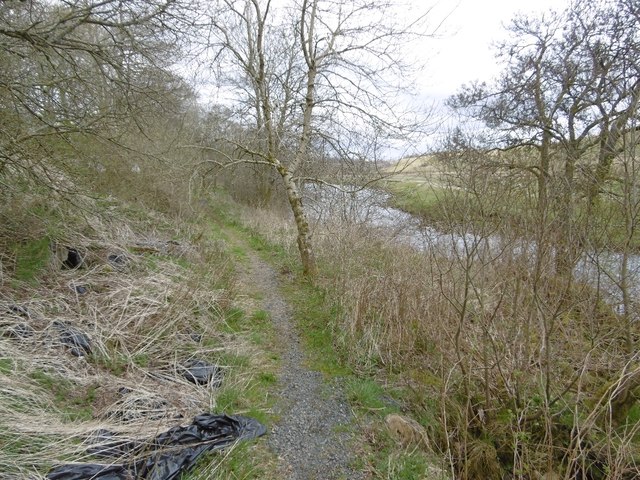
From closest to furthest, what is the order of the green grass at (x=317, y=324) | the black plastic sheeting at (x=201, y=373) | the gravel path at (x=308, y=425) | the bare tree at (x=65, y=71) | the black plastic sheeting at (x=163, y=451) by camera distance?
the black plastic sheeting at (x=163, y=451) → the gravel path at (x=308, y=425) → the black plastic sheeting at (x=201, y=373) → the bare tree at (x=65, y=71) → the green grass at (x=317, y=324)

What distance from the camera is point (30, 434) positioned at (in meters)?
2.26

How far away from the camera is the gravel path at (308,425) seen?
108 inches

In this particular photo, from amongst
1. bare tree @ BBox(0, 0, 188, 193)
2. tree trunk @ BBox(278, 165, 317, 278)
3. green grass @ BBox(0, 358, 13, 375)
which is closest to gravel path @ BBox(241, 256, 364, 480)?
green grass @ BBox(0, 358, 13, 375)

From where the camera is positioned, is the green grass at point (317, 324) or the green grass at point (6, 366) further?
the green grass at point (317, 324)

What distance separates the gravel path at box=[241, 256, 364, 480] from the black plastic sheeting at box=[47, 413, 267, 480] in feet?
1.27

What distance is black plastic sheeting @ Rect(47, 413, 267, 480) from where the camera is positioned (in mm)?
2127

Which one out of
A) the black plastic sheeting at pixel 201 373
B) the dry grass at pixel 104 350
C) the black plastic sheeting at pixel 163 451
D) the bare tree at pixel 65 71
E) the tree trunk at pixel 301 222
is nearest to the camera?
the black plastic sheeting at pixel 163 451

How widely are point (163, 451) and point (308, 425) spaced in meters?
1.33

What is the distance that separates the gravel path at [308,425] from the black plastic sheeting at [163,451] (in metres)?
0.39

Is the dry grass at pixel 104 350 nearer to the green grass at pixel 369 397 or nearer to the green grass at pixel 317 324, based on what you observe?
the green grass at pixel 317 324

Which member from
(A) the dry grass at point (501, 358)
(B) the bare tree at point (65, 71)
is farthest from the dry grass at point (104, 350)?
(A) the dry grass at point (501, 358)

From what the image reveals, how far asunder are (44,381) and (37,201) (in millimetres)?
3311

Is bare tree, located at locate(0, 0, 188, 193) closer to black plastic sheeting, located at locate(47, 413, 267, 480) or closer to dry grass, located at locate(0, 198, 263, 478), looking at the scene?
dry grass, located at locate(0, 198, 263, 478)

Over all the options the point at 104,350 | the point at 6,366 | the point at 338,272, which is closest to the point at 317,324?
the point at 338,272
